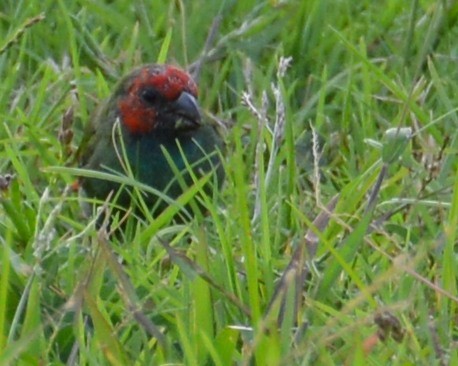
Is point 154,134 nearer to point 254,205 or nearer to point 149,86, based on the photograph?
point 149,86

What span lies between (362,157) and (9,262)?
62.0 inches

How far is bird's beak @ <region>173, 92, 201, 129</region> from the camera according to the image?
4.11 m

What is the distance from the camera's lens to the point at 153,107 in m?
4.20

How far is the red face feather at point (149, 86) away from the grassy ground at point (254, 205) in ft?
0.67

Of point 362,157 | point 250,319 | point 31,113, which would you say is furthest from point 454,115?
point 250,319

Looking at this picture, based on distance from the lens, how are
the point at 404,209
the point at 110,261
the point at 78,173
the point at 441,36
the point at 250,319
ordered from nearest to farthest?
1. the point at 110,261
2. the point at 250,319
3. the point at 78,173
4. the point at 404,209
5. the point at 441,36

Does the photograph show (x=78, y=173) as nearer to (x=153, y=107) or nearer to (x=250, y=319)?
(x=250, y=319)

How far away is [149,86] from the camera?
4207 mm

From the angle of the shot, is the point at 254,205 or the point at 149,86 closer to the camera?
the point at 254,205

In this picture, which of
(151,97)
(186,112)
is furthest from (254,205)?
(151,97)

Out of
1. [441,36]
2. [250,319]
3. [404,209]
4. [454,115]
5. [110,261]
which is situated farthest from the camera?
[441,36]

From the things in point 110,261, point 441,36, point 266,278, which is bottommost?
point 441,36

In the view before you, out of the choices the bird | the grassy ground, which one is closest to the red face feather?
the bird

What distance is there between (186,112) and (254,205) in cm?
42
